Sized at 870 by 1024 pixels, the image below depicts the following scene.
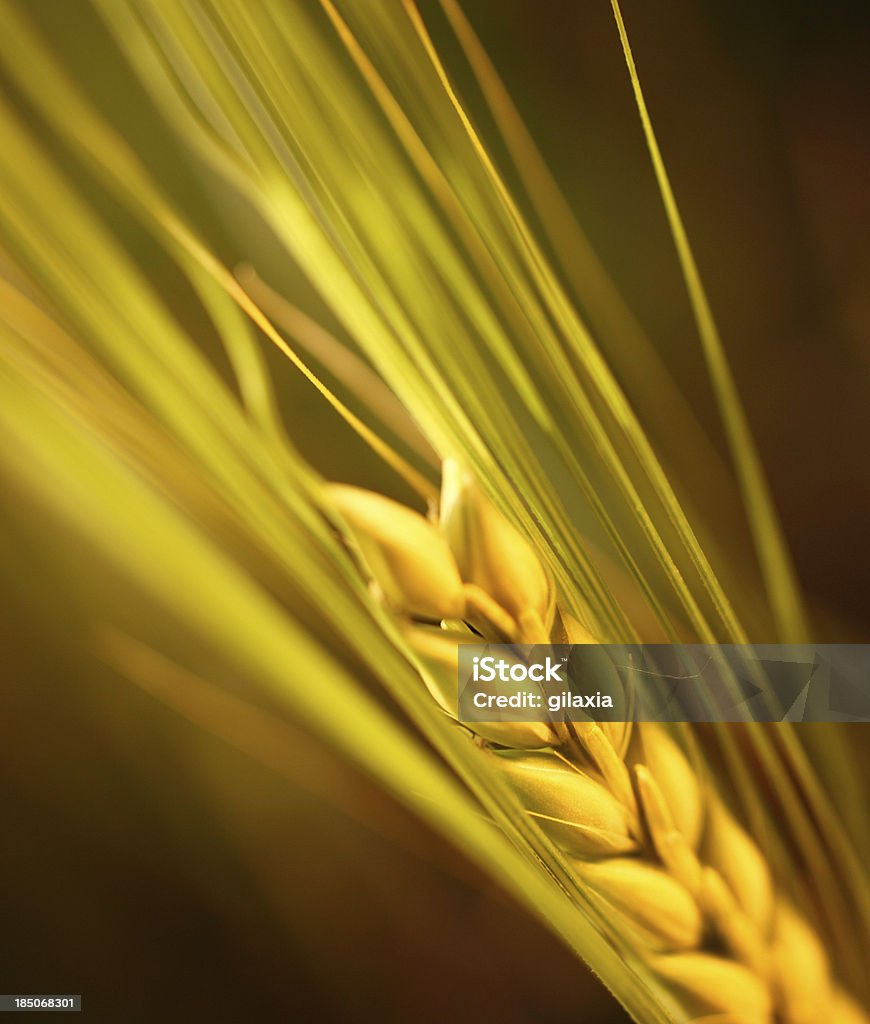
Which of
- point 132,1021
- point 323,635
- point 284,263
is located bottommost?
point 132,1021

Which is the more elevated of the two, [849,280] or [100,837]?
[849,280]

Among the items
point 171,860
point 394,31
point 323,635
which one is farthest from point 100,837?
point 394,31

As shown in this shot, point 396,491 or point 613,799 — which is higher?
point 396,491

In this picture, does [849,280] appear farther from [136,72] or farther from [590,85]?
[136,72]
